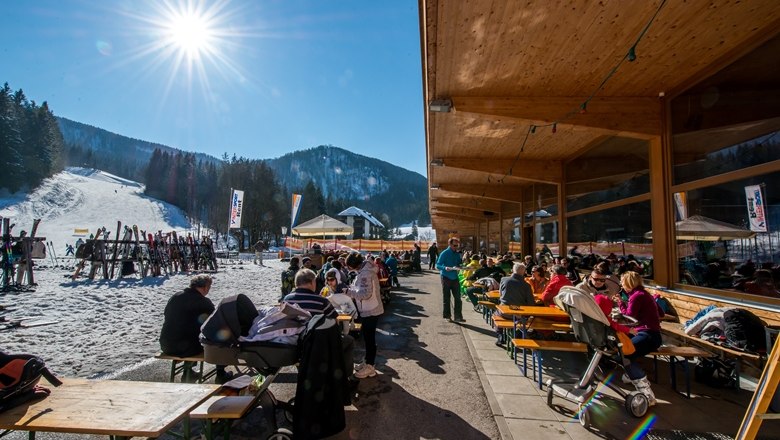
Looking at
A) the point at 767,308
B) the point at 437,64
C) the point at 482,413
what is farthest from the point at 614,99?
the point at 482,413

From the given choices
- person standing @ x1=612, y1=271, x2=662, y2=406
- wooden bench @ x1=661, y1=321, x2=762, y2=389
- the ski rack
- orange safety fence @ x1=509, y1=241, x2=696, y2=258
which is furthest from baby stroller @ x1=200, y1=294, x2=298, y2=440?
the ski rack

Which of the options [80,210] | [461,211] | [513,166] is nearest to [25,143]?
[80,210]

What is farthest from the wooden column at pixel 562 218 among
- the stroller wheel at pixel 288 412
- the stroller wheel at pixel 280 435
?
the stroller wheel at pixel 280 435

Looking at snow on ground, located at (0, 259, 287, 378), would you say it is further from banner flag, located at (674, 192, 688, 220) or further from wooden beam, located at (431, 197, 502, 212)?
wooden beam, located at (431, 197, 502, 212)

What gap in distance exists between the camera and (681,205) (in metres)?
5.63

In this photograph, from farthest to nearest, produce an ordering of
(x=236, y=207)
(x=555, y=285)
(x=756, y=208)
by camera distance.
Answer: (x=236, y=207)
(x=555, y=285)
(x=756, y=208)

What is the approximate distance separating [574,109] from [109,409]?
6914 mm

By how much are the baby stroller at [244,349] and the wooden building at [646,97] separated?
145 inches

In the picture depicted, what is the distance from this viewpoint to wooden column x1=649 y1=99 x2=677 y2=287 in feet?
19.2

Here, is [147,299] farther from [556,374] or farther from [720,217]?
[720,217]

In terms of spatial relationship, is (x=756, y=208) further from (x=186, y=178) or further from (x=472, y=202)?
(x=186, y=178)

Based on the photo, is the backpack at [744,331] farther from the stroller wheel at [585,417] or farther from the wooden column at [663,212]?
the wooden column at [663,212]

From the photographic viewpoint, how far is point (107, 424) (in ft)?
5.87

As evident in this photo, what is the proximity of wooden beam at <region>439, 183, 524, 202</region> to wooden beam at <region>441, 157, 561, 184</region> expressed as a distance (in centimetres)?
406
